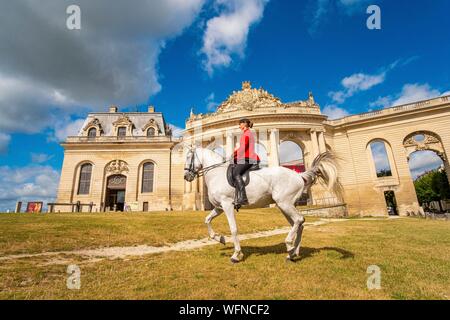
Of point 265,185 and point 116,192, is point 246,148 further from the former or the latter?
point 116,192

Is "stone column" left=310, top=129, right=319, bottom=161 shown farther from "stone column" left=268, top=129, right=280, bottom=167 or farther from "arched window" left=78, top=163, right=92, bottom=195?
"arched window" left=78, top=163, right=92, bottom=195

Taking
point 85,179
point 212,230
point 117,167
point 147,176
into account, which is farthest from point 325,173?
point 85,179

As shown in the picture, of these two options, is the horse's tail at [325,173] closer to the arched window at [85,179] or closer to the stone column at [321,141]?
the stone column at [321,141]

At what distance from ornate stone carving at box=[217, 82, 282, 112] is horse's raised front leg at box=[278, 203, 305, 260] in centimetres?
3379

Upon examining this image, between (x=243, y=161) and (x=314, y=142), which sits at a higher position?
(x=314, y=142)

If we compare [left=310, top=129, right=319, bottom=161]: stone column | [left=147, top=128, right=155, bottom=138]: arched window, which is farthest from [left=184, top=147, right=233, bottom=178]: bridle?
[left=147, top=128, right=155, bottom=138]: arched window

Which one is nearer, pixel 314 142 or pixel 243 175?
pixel 243 175

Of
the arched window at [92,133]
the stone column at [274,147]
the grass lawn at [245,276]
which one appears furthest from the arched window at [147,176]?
the grass lawn at [245,276]

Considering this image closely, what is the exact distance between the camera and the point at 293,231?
5852 mm

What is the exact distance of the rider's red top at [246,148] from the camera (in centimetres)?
638

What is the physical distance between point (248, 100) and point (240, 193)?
35.4m

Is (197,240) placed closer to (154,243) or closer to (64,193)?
(154,243)

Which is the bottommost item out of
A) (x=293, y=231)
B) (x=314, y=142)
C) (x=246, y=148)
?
(x=293, y=231)
